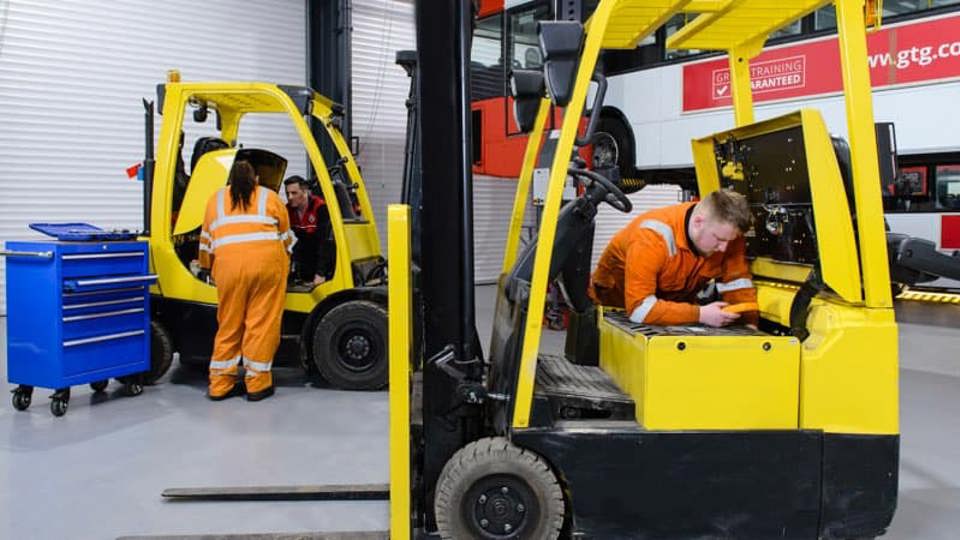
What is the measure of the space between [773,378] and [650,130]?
6255 millimetres

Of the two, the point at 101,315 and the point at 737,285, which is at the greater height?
the point at 737,285

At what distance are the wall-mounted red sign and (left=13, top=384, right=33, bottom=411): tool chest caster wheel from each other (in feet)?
21.7

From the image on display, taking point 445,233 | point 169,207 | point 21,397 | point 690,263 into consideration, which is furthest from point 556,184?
point 21,397

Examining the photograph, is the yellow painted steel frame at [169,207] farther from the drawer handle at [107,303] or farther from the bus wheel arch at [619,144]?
the bus wheel arch at [619,144]

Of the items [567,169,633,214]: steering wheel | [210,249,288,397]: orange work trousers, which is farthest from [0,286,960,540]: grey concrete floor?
[567,169,633,214]: steering wheel

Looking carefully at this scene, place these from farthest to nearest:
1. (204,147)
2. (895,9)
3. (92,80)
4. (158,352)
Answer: (92,80)
(895,9)
(204,147)
(158,352)

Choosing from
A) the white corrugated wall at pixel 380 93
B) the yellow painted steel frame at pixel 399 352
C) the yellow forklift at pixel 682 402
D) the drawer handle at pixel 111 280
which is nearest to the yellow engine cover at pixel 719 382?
the yellow forklift at pixel 682 402

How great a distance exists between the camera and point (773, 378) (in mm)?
2629

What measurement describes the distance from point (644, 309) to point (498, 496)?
37.3 inches

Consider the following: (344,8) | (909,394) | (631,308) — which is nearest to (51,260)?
(631,308)

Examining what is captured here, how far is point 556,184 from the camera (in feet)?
8.20

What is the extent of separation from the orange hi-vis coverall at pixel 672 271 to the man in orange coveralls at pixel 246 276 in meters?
2.79

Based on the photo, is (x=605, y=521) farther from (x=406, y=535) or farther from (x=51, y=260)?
(x=51, y=260)

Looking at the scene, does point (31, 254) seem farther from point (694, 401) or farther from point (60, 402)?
point (694, 401)
